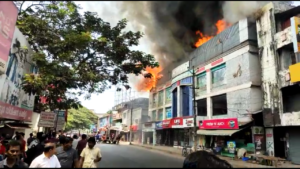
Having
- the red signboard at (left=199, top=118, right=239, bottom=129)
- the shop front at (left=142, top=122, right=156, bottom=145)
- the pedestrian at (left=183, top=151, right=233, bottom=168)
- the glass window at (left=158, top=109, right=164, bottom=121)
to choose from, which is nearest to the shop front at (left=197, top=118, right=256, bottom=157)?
the red signboard at (left=199, top=118, right=239, bottom=129)

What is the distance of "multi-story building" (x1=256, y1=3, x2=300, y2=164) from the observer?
14.4m

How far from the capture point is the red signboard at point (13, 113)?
9540 mm

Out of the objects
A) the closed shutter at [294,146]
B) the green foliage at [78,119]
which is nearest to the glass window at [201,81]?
the closed shutter at [294,146]

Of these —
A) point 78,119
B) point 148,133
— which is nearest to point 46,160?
point 148,133

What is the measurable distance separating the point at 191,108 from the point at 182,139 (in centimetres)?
336

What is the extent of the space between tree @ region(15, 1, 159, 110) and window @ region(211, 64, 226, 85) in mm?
10171

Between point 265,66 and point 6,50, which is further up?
point 265,66

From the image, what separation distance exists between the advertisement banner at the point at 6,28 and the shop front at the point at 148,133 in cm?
2315

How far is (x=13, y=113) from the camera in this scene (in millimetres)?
10945

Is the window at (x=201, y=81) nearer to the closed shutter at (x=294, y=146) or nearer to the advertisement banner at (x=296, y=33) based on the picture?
the closed shutter at (x=294, y=146)

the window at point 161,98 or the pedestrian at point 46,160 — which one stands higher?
the window at point 161,98

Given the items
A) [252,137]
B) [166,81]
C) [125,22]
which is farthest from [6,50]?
[166,81]

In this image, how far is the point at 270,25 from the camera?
639 inches

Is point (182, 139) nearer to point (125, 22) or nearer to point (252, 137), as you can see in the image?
point (252, 137)
